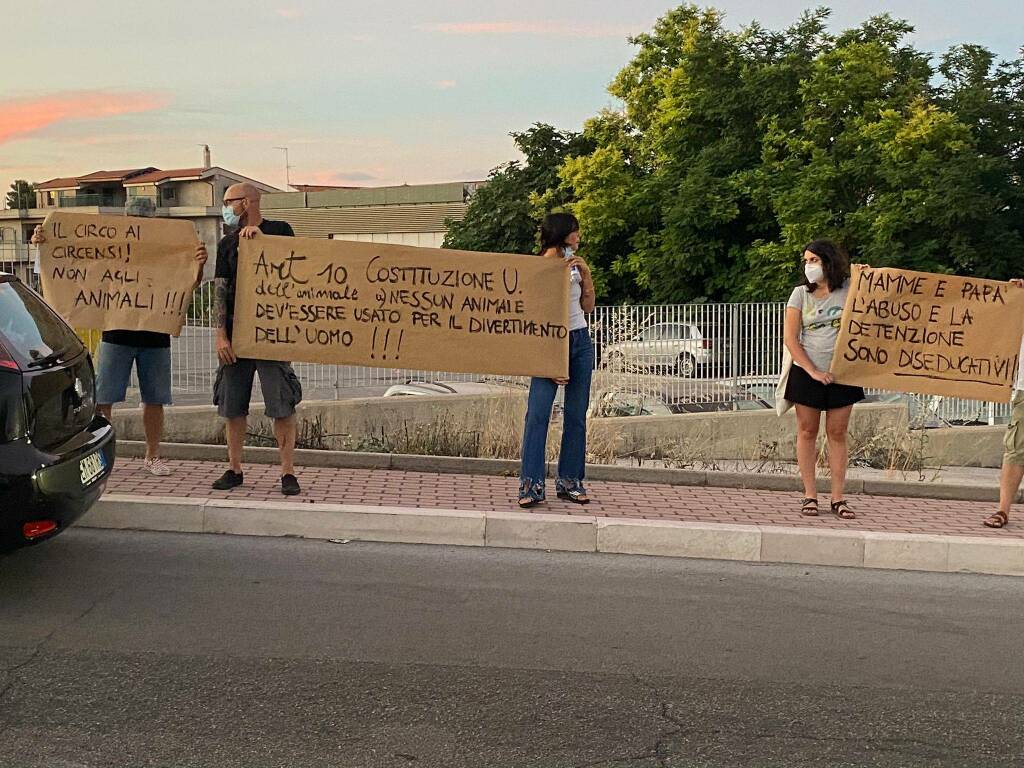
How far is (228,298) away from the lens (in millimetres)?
7742

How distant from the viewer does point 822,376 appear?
7.64m

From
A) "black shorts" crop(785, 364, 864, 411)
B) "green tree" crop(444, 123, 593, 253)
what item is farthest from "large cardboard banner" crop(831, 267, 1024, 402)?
"green tree" crop(444, 123, 593, 253)

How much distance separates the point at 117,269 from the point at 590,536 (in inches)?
151

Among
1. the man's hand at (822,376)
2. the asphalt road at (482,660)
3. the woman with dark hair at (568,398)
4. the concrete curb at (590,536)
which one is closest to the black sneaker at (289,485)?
the concrete curb at (590,536)

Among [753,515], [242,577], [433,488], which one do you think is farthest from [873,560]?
[242,577]

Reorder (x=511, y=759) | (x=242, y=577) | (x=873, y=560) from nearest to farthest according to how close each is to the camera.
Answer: (x=511, y=759) → (x=242, y=577) → (x=873, y=560)

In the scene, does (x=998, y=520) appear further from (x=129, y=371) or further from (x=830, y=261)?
(x=129, y=371)

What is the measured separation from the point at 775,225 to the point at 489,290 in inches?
1189

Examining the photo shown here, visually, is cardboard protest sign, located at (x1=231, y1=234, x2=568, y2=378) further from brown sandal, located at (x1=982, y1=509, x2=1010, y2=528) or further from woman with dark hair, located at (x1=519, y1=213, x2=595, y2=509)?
brown sandal, located at (x1=982, y1=509, x2=1010, y2=528)

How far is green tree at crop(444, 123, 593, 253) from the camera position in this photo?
1823 inches

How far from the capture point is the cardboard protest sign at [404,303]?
309 inches

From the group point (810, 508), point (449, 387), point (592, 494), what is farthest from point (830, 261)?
point (449, 387)

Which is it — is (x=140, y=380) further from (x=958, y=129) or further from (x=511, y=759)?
(x=958, y=129)

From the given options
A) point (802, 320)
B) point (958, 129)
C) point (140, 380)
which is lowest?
point (140, 380)
